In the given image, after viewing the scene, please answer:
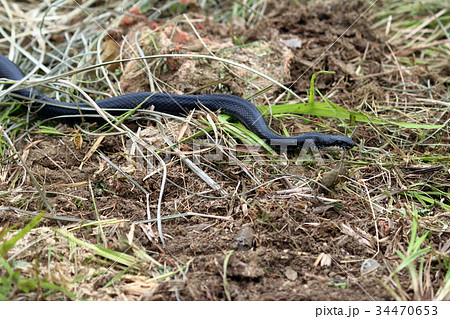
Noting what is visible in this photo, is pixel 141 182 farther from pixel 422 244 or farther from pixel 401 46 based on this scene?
pixel 401 46

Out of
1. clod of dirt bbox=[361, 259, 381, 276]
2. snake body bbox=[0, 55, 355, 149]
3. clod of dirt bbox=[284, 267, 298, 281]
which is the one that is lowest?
clod of dirt bbox=[284, 267, 298, 281]

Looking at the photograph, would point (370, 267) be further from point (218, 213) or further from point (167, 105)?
point (167, 105)

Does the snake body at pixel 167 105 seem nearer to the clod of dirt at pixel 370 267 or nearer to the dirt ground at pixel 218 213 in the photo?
the dirt ground at pixel 218 213

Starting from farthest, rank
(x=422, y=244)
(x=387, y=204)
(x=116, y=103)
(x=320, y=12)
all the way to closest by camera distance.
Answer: (x=320, y=12) → (x=116, y=103) → (x=387, y=204) → (x=422, y=244)

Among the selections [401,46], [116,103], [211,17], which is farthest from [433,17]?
[116,103]

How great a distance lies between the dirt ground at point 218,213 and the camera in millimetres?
2691

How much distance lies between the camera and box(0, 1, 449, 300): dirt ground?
2.69 m

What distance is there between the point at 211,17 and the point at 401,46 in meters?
3.25

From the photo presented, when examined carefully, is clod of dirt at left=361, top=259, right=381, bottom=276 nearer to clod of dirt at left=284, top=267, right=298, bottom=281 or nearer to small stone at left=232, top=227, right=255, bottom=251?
clod of dirt at left=284, top=267, right=298, bottom=281

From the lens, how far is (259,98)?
491 centimetres

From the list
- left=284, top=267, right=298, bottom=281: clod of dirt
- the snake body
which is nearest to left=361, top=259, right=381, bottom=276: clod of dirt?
left=284, top=267, right=298, bottom=281: clod of dirt

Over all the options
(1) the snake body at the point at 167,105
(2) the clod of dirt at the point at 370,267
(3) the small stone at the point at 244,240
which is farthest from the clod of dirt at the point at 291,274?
(1) the snake body at the point at 167,105

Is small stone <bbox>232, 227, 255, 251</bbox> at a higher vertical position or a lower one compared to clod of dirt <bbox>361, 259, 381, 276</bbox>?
higher

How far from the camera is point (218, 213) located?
11.3 feet
